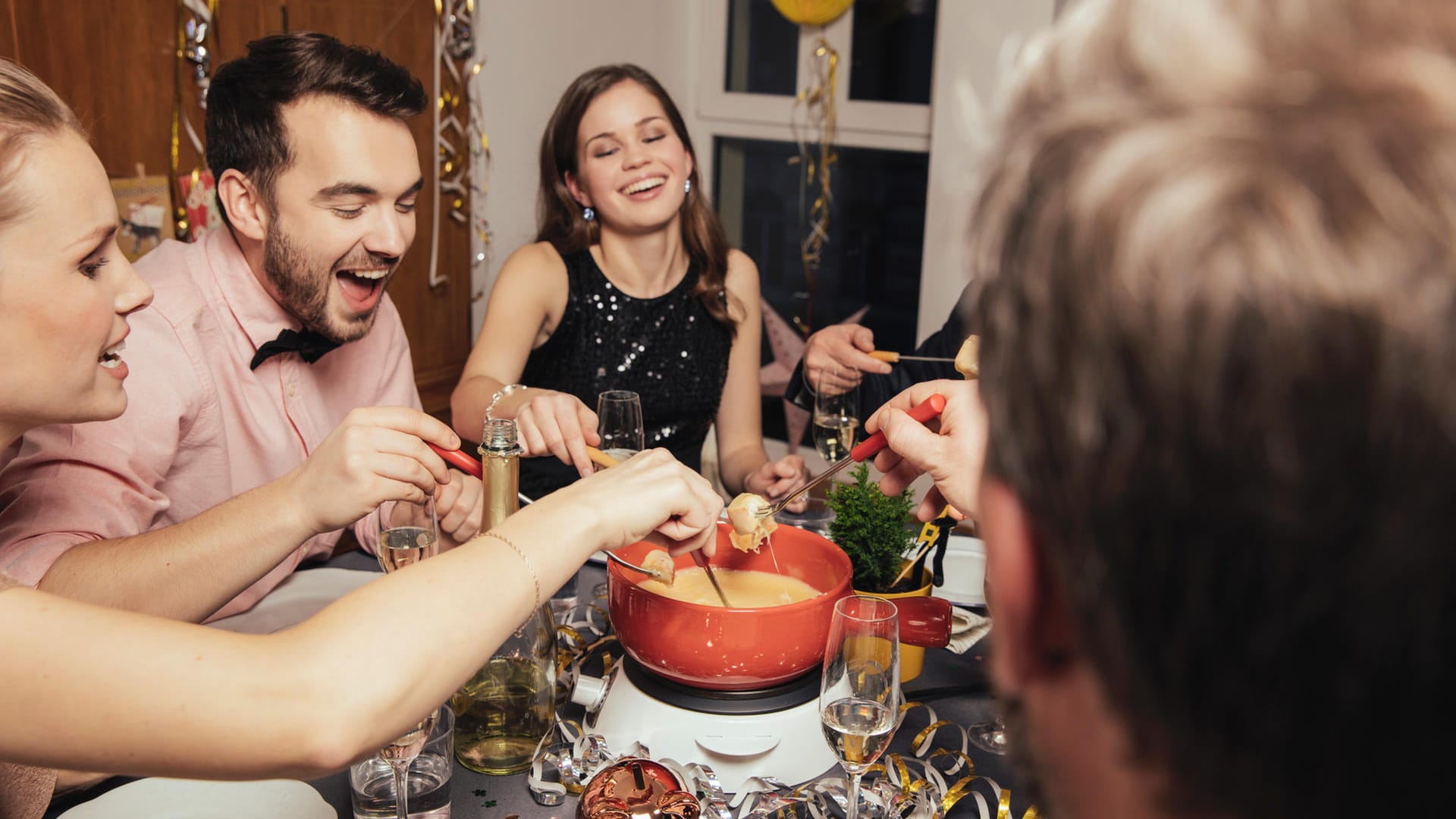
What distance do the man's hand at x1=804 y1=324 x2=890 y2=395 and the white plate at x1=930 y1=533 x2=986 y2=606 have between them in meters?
0.46

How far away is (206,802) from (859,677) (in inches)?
24.7

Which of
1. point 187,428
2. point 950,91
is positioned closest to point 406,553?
point 187,428

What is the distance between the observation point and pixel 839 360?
2.20 metres

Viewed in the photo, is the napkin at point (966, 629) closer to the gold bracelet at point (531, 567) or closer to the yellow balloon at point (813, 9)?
the gold bracelet at point (531, 567)

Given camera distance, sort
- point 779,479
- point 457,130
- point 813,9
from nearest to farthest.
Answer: point 779,479
point 457,130
point 813,9

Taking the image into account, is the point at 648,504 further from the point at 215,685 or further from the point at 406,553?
the point at 215,685

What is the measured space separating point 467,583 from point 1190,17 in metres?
0.71

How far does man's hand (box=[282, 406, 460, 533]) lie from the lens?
131cm

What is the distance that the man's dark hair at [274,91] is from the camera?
5.92 feet

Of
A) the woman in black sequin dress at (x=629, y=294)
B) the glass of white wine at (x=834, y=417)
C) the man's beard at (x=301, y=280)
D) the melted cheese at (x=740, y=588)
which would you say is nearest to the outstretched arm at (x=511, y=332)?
the woman in black sequin dress at (x=629, y=294)

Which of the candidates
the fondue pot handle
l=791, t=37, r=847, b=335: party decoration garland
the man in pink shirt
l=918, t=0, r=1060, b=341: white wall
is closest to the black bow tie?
the man in pink shirt

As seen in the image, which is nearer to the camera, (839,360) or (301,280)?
(301,280)

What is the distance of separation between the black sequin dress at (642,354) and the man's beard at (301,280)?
72 centimetres

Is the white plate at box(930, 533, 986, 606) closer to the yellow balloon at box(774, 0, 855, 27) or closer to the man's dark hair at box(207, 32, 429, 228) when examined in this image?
the man's dark hair at box(207, 32, 429, 228)
